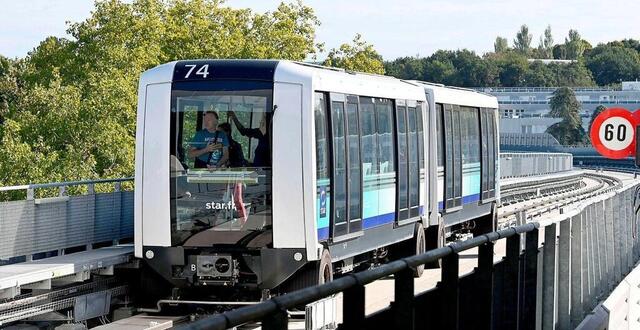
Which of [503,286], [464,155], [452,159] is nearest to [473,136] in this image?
[464,155]

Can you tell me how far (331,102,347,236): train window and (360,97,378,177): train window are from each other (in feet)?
2.84

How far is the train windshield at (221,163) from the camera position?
17.8 m

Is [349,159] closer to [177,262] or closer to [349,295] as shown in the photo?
[177,262]

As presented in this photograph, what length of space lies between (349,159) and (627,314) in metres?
4.90

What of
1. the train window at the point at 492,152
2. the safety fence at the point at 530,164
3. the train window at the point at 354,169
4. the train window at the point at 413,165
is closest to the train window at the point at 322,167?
the train window at the point at 354,169

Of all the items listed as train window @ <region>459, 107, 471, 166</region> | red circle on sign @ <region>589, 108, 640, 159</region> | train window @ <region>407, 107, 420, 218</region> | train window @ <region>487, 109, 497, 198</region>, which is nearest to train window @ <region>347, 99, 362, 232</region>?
red circle on sign @ <region>589, 108, 640, 159</region>

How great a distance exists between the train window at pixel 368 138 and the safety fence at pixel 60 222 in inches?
142

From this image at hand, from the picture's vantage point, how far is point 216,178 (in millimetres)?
17844

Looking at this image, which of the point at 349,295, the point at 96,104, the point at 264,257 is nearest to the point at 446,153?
the point at 264,257

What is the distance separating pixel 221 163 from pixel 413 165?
556cm

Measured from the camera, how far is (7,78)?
360 feet

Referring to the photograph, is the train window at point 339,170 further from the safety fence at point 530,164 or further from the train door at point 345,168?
the safety fence at point 530,164

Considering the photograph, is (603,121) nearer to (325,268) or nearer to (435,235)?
(325,268)

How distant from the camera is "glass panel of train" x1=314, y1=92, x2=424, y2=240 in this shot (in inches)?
719
